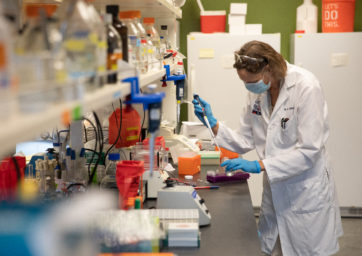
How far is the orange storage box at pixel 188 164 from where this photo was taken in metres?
3.02

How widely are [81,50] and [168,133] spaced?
2.40 m

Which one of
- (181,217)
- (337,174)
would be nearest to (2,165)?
(181,217)

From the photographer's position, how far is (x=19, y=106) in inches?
33.0

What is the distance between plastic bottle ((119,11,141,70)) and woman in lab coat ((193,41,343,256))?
0.86 metres

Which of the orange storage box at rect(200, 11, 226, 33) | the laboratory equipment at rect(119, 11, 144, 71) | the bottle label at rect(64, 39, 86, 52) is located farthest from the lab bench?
the orange storage box at rect(200, 11, 226, 33)

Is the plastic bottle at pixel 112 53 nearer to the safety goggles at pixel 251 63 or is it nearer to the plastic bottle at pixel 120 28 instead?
the plastic bottle at pixel 120 28

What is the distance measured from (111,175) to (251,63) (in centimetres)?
98

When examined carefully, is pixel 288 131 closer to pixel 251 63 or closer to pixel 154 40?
pixel 251 63

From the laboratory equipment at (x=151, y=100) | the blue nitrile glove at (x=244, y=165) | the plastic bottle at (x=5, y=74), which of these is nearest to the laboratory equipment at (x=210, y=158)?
the blue nitrile glove at (x=244, y=165)

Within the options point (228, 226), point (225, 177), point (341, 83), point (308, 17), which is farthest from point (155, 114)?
point (308, 17)

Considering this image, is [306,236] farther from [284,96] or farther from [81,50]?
[81,50]

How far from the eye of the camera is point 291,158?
8.59 feet

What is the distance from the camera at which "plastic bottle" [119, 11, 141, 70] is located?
5.87 feet

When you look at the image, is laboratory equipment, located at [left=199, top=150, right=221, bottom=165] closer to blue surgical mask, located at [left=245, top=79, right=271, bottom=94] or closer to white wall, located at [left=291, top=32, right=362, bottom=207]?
blue surgical mask, located at [left=245, top=79, right=271, bottom=94]
